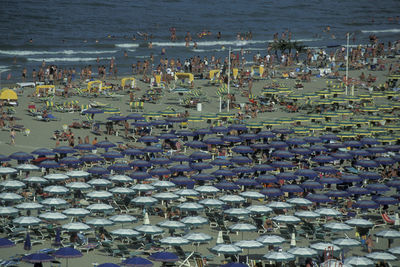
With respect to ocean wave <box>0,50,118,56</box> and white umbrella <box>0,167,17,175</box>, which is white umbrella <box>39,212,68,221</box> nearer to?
white umbrella <box>0,167,17,175</box>

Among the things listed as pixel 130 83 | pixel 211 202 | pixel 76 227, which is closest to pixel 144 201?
pixel 211 202

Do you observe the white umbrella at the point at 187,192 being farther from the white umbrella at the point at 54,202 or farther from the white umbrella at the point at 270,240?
the white umbrella at the point at 270,240

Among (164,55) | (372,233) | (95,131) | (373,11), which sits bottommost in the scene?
(372,233)

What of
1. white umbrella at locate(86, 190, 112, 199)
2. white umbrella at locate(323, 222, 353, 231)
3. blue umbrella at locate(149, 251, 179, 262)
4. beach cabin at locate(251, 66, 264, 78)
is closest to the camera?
blue umbrella at locate(149, 251, 179, 262)

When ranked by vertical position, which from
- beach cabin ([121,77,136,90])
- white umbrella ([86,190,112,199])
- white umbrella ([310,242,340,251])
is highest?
beach cabin ([121,77,136,90])

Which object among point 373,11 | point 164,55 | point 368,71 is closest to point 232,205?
point 368,71

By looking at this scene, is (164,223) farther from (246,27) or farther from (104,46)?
(246,27)

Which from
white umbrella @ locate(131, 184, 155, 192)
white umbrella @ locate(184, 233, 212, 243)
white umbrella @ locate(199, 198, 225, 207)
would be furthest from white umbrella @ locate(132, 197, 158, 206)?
white umbrella @ locate(184, 233, 212, 243)
